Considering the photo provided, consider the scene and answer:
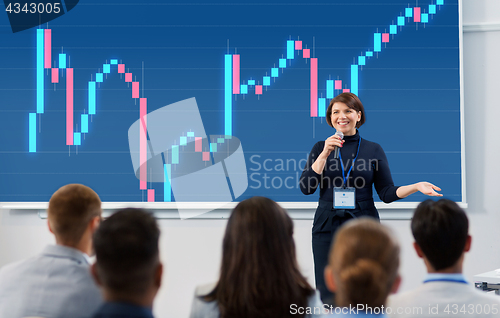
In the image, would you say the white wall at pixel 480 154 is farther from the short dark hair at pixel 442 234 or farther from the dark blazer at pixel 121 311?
the dark blazer at pixel 121 311

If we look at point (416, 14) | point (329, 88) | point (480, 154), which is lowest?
point (480, 154)

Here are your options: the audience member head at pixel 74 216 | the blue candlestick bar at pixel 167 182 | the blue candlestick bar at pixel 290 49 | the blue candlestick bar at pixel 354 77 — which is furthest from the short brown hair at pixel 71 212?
the blue candlestick bar at pixel 354 77

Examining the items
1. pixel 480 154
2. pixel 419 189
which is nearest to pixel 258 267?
pixel 419 189

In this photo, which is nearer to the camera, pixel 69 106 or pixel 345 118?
pixel 345 118

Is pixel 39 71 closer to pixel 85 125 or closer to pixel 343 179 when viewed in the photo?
pixel 85 125

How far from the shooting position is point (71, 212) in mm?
1342

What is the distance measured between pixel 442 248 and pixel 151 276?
2.64ft

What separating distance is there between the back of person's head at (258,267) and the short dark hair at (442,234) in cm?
37

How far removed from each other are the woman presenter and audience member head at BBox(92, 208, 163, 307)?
1.31 m

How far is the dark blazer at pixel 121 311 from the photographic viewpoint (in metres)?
0.88

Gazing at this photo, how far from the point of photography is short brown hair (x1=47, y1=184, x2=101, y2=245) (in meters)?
1.32

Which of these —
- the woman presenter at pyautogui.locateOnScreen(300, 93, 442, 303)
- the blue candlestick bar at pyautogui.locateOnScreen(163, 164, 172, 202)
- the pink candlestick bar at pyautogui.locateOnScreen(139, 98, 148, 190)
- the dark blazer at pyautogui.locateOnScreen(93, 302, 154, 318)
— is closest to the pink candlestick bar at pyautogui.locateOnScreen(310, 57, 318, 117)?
the woman presenter at pyautogui.locateOnScreen(300, 93, 442, 303)

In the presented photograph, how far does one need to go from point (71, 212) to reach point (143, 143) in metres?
1.69

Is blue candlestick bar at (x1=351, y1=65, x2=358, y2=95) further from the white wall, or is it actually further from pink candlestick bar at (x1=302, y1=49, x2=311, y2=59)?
the white wall
